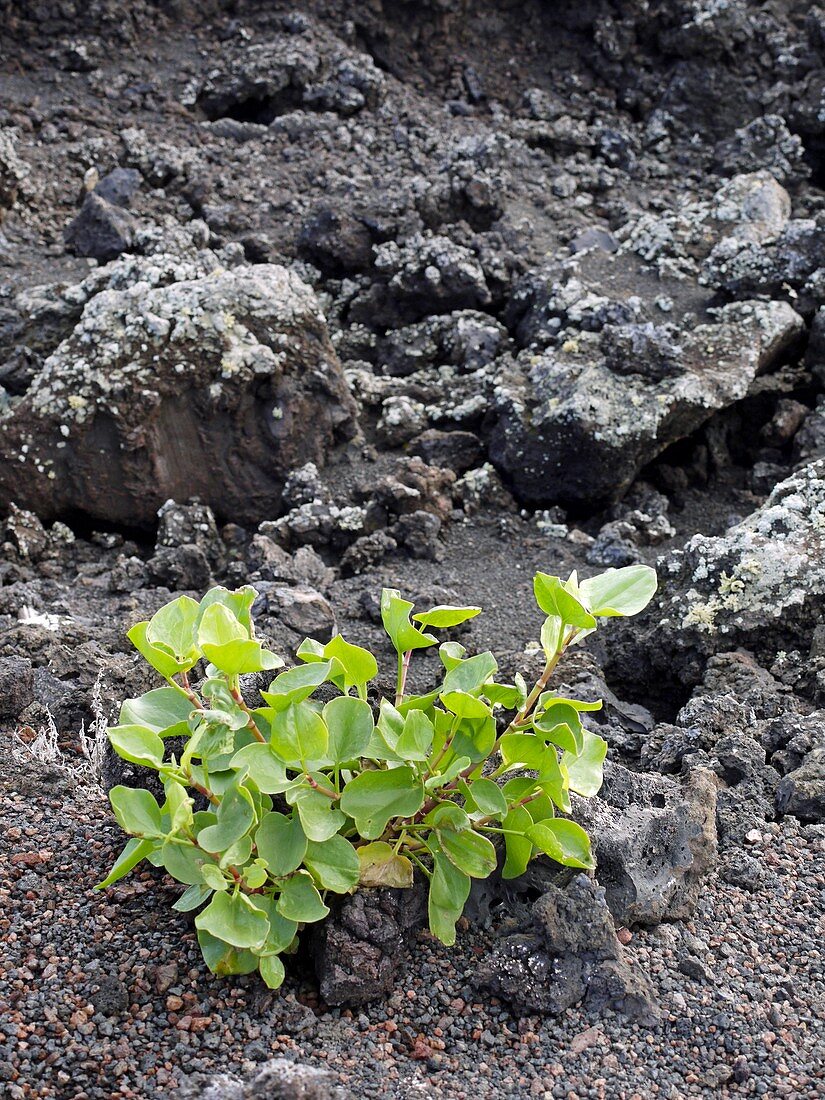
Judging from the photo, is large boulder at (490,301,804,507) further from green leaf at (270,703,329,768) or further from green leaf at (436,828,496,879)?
green leaf at (270,703,329,768)

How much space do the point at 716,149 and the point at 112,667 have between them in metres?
6.86

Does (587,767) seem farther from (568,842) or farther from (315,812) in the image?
(315,812)

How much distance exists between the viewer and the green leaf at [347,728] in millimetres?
2262

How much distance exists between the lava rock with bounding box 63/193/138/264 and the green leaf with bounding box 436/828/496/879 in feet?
16.7

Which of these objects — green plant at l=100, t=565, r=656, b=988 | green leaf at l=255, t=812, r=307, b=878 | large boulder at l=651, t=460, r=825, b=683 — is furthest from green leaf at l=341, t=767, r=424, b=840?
large boulder at l=651, t=460, r=825, b=683

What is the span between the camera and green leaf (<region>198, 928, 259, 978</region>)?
2248 millimetres

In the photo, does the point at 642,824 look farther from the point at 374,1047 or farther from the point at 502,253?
the point at 502,253

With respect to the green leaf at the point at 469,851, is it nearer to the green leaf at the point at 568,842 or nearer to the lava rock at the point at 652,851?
the green leaf at the point at 568,842

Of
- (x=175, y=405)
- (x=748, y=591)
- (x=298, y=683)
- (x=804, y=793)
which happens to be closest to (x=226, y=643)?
(x=298, y=683)

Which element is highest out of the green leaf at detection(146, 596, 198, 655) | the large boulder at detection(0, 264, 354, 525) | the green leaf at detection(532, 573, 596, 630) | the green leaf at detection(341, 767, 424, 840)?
the green leaf at detection(532, 573, 596, 630)

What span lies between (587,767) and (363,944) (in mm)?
622

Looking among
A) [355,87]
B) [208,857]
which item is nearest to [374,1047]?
[208,857]

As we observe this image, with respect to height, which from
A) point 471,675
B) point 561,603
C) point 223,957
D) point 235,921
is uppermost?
point 561,603

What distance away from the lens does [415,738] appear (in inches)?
86.8
